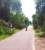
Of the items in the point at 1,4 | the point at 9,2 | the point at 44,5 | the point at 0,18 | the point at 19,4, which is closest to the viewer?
the point at 44,5

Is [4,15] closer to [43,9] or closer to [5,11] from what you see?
[5,11]

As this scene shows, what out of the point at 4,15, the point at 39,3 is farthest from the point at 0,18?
the point at 39,3

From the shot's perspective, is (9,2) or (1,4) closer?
(1,4)

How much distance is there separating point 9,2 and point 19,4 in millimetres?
10135

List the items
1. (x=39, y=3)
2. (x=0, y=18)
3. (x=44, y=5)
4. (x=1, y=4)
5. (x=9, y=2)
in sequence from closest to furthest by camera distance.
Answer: (x=44, y=5), (x=39, y=3), (x=1, y=4), (x=9, y=2), (x=0, y=18)

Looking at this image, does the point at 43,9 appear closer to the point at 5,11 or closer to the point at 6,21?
the point at 5,11

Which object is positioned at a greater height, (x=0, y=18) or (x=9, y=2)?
(x=9, y=2)

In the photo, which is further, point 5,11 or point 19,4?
point 19,4

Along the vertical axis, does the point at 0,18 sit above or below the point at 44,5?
below

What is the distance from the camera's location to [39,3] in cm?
4388

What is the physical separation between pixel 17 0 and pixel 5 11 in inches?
427

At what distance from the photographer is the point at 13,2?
70.8 meters

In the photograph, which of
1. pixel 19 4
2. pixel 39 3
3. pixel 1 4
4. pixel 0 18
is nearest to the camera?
pixel 39 3

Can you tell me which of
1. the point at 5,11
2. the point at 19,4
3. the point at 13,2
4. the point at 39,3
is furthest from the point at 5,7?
the point at 39,3
